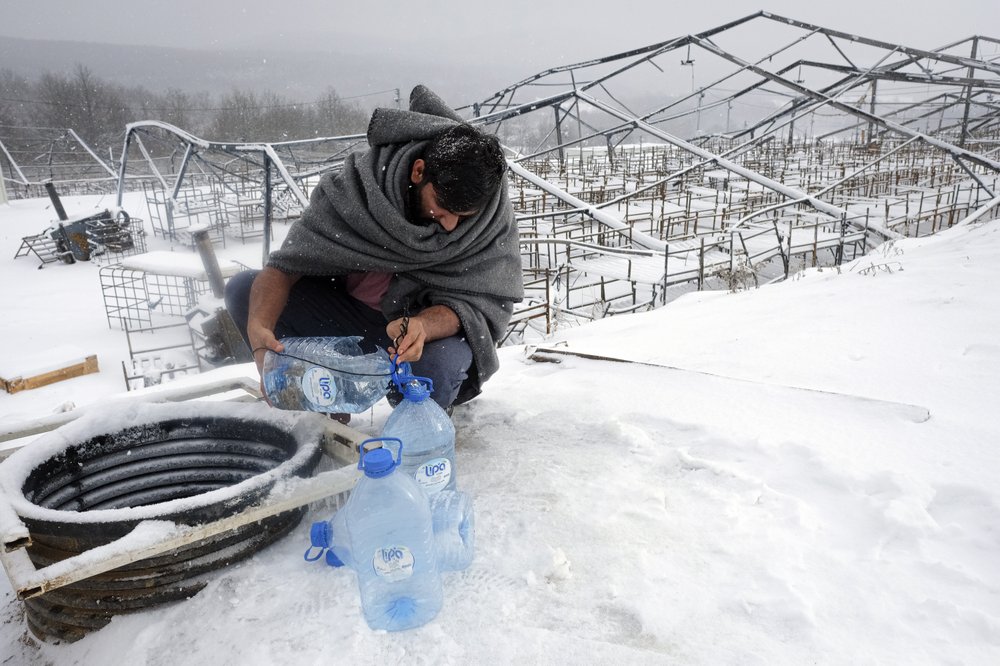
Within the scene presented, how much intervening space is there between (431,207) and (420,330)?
38 centimetres

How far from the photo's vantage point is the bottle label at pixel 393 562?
1.20 metres

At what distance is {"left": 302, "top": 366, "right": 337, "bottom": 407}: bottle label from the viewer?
1.80 metres

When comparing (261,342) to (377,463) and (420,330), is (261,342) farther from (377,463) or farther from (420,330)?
(377,463)

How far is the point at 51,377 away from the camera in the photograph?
716cm

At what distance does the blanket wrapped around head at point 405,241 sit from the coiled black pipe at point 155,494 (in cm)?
51

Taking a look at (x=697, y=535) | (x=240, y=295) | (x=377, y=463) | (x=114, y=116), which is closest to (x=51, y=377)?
(x=240, y=295)

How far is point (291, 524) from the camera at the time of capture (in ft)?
4.98

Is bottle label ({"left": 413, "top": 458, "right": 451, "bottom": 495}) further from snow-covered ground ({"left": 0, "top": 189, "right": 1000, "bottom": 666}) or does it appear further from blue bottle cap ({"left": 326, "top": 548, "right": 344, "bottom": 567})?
blue bottle cap ({"left": 326, "top": 548, "right": 344, "bottom": 567})

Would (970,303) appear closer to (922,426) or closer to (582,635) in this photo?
(922,426)

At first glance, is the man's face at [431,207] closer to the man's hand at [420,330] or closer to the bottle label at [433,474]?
the man's hand at [420,330]

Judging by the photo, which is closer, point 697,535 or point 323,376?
point 697,535

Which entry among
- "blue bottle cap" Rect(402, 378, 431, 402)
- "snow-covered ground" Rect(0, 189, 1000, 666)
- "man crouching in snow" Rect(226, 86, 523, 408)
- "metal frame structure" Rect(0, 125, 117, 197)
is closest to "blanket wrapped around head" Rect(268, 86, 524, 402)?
"man crouching in snow" Rect(226, 86, 523, 408)

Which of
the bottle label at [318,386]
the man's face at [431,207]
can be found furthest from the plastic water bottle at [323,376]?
the man's face at [431,207]

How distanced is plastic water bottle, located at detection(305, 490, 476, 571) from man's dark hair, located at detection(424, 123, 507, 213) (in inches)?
33.9
